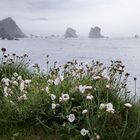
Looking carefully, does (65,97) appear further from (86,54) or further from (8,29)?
(8,29)

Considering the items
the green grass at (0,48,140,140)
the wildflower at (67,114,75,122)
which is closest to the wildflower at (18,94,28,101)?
the green grass at (0,48,140,140)

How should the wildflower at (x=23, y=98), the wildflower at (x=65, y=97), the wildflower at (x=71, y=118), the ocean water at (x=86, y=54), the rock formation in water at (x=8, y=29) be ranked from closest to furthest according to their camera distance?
1. the wildflower at (x=71, y=118)
2. the wildflower at (x=65, y=97)
3. the wildflower at (x=23, y=98)
4. the ocean water at (x=86, y=54)
5. the rock formation in water at (x=8, y=29)

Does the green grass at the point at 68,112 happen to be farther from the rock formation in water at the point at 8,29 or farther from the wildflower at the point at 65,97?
the rock formation in water at the point at 8,29

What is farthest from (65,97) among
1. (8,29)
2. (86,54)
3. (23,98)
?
(8,29)

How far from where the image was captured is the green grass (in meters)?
6.59

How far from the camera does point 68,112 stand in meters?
7.00

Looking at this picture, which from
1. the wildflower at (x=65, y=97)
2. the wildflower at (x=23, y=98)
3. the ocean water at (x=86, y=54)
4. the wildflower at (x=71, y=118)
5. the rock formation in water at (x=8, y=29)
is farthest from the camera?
the rock formation in water at (x=8, y=29)

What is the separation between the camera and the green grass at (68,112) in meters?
6.59

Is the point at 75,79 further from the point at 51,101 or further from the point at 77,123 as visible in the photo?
the point at 77,123

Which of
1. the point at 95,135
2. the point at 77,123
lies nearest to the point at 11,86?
the point at 77,123

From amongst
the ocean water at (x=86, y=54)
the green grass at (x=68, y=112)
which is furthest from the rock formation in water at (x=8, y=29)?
the green grass at (x=68, y=112)

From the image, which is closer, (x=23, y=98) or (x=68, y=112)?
(x=68, y=112)

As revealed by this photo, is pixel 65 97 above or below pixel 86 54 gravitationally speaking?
above

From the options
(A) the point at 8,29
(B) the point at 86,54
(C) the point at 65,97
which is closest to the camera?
(C) the point at 65,97
